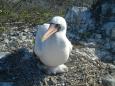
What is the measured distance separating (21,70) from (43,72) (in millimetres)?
334

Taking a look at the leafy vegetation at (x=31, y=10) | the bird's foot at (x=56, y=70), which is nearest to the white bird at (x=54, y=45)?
the bird's foot at (x=56, y=70)

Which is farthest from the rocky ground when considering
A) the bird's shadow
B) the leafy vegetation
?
the leafy vegetation

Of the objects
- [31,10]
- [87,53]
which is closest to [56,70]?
[87,53]

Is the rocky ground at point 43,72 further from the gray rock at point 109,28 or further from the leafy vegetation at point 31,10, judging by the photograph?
the leafy vegetation at point 31,10

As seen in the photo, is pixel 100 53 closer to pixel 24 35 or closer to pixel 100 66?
pixel 100 66

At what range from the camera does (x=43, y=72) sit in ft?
23.9

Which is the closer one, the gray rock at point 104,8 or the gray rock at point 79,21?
the gray rock at point 79,21

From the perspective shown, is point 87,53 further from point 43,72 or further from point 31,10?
point 31,10

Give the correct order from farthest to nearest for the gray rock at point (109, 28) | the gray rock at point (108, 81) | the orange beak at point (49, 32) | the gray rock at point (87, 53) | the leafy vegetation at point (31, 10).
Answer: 1. the leafy vegetation at point (31, 10)
2. the gray rock at point (109, 28)
3. the gray rock at point (87, 53)
4. the gray rock at point (108, 81)
5. the orange beak at point (49, 32)

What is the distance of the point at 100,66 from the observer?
769 cm

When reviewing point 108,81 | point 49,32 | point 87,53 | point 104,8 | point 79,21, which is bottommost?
point 108,81

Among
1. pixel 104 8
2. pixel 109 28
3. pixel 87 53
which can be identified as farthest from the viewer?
pixel 104 8

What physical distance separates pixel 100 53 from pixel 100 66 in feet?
1.71

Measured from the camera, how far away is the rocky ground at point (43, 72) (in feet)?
23.7
